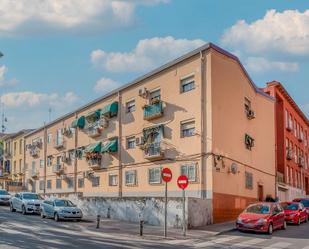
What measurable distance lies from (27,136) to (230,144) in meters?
38.7

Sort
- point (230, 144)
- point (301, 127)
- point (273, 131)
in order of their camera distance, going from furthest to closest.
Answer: point (301, 127), point (273, 131), point (230, 144)

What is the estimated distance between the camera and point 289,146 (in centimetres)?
5022

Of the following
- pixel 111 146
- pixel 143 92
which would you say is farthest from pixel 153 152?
pixel 111 146

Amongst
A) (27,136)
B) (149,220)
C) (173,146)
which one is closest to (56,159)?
(27,136)

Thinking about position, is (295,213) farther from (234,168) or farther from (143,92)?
(143,92)

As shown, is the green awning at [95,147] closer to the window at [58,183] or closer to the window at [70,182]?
the window at [70,182]

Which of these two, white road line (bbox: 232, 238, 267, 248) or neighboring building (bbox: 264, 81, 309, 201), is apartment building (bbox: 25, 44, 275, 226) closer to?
white road line (bbox: 232, 238, 267, 248)

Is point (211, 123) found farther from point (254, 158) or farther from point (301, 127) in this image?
point (301, 127)

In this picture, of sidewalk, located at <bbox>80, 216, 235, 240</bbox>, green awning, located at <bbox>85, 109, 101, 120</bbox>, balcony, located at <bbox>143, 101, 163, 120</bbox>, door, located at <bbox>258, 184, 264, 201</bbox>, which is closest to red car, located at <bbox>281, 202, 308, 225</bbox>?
sidewalk, located at <bbox>80, 216, 235, 240</bbox>

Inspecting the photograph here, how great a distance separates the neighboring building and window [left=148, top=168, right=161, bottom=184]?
43.4ft

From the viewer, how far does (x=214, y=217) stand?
91.9 feet

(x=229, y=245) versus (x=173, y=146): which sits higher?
(x=173, y=146)

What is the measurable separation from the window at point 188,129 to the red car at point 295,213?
7104 mm

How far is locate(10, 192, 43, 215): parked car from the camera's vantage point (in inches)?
1340
